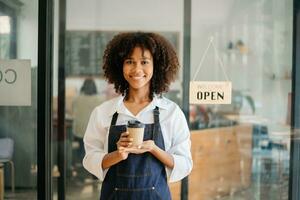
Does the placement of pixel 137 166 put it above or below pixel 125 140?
below

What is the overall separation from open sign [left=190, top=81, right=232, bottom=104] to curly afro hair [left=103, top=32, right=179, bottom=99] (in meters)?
0.72

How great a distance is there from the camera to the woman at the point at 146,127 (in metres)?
1.61

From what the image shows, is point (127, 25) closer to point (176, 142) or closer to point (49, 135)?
point (49, 135)

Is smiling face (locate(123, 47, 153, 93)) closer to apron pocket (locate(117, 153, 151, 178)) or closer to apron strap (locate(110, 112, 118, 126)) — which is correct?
apron strap (locate(110, 112, 118, 126))

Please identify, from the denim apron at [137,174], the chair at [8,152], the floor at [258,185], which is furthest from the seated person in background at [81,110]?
the denim apron at [137,174]

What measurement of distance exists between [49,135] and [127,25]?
50.8 inches

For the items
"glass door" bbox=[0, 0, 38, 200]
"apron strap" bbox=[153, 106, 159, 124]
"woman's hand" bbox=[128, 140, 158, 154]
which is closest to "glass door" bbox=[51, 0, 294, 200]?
"glass door" bbox=[0, 0, 38, 200]

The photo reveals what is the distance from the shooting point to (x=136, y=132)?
4.90 feet

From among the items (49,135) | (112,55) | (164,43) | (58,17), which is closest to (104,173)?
(112,55)

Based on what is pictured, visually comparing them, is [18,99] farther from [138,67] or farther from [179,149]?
[179,149]

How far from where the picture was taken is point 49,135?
2426 millimetres

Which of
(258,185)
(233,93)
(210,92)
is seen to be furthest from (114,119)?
(258,185)

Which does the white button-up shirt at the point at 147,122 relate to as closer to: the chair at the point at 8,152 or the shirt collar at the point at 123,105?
the shirt collar at the point at 123,105

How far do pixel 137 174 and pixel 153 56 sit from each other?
0.51m
